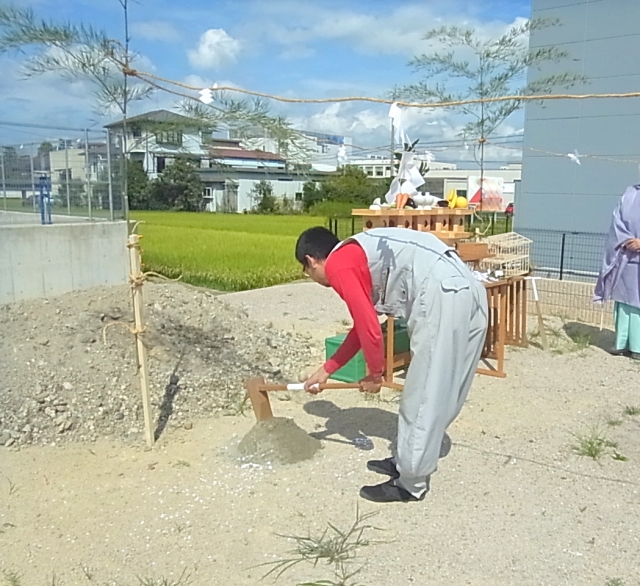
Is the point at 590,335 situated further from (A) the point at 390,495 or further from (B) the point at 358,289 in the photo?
(B) the point at 358,289

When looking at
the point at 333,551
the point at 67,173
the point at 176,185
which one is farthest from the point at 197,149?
the point at 67,173

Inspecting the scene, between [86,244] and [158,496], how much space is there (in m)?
3.72

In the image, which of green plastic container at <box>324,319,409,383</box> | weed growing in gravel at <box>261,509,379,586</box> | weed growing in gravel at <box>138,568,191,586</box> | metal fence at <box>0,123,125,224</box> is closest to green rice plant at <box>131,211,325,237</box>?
metal fence at <box>0,123,125,224</box>

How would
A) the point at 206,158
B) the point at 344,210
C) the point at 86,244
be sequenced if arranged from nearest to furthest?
the point at 206,158 < the point at 86,244 < the point at 344,210

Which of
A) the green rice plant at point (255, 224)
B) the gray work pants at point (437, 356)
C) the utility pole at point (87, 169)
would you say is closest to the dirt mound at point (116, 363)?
the gray work pants at point (437, 356)

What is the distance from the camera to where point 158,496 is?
3.17 metres

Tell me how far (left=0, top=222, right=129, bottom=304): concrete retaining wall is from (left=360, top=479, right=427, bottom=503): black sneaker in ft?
12.9

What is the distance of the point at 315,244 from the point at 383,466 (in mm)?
1255

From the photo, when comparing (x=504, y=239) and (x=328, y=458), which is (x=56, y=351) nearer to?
(x=328, y=458)

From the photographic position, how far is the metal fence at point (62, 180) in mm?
7375

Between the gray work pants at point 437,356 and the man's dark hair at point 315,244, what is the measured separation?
16.6 inches

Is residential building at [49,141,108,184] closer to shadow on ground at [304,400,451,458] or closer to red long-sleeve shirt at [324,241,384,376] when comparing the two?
shadow on ground at [304,400,451,458]

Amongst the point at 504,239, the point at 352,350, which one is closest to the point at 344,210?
the point at 504,239

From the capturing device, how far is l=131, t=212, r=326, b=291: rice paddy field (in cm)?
1078
